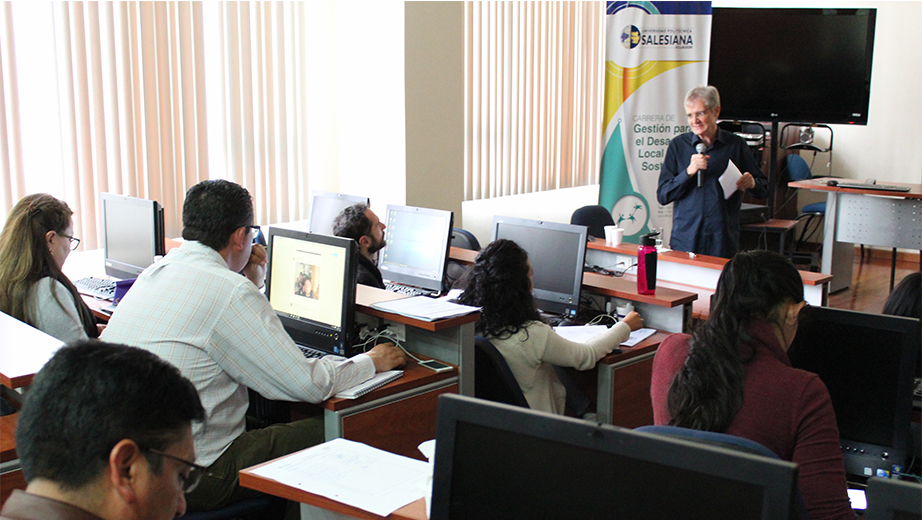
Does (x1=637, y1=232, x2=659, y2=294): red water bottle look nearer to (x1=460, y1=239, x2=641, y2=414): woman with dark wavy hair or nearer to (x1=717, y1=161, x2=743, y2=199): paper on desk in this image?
(x1=460, y1=239, x2=641, y2=414): woman with dark wavy hair

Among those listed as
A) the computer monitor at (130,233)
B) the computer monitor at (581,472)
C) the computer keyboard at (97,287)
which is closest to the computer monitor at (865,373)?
the computer monitor at (581,472)

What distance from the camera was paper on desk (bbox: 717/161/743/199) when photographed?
448cm

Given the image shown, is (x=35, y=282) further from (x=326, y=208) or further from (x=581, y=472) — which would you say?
(x=581, y=472)

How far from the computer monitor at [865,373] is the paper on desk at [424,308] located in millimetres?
1052

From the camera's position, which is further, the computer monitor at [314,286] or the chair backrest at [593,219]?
the chair backrest at [593,219]

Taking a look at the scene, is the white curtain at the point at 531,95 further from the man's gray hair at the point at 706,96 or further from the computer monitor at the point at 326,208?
the man's gray hair at the point at 706,96

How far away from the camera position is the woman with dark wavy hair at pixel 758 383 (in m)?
1.64

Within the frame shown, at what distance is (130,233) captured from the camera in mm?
3918

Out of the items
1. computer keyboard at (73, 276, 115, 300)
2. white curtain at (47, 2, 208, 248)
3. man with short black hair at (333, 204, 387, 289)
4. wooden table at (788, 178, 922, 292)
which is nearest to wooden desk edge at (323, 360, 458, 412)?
man with short black hair at (333, 204, 387, 289)

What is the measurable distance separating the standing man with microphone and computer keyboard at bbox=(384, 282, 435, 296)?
1722mm

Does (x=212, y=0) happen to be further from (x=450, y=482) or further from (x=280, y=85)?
(x=450, y=482)

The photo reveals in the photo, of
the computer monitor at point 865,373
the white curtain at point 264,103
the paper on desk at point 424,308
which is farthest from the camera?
the white curtain at point 264,103

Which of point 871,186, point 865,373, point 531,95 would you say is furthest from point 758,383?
point 531,95

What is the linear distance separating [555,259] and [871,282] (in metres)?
5.06
